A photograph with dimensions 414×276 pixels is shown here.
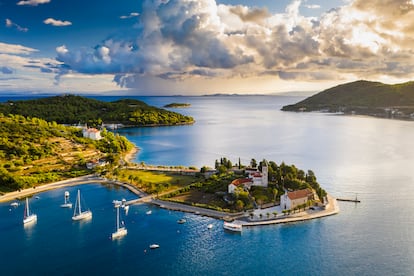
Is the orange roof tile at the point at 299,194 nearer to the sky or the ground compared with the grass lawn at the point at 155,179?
nearer to the sky

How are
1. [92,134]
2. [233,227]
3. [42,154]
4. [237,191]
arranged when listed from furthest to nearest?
1. [92,134]
2. [42,154]
3. [237,191]
4. [233,227]

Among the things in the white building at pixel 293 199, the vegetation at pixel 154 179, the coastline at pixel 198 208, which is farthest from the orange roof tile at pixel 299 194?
the vegetation at pixel 154 179

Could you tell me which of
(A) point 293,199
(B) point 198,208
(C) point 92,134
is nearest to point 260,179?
(A) point 293,199

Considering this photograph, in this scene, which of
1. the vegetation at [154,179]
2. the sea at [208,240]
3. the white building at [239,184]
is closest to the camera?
the sea at [208,240]

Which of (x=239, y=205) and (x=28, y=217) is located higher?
(x=239, y=205)

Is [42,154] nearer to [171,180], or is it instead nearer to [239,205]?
[171,180]

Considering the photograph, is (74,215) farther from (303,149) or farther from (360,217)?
(303,149)

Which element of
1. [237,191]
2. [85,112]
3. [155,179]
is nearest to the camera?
[237,191]

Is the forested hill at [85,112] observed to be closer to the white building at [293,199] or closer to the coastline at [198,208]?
the coastline at [198,208]
